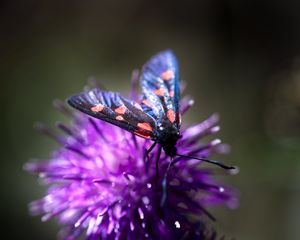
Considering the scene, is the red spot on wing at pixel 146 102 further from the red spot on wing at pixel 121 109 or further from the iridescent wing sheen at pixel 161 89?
the red spot on wing at pixel 121 109

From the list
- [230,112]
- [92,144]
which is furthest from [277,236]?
[92,144]

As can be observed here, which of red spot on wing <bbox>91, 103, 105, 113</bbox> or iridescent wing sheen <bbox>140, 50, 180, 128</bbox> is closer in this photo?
Answer: red spot on wing <bbox>91, 103, 105, 113</bbox>

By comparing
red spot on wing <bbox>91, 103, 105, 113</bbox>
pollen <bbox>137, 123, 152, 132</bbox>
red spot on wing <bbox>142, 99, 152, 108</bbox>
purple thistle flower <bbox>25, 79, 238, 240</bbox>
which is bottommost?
purple thistle flower <bbox>25, 79, 238, 240</bbox>

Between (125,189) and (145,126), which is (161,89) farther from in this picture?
(125,189)

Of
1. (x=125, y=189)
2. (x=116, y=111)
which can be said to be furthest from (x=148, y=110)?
(x=125, y=189)

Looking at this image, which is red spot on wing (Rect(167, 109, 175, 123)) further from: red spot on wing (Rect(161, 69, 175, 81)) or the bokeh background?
the bokeh background

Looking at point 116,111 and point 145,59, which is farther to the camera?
point 145,59

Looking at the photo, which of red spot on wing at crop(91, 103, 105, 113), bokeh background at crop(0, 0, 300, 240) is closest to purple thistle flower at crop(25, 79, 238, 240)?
red spot on wing at crop(91, 103, 105, 113)
